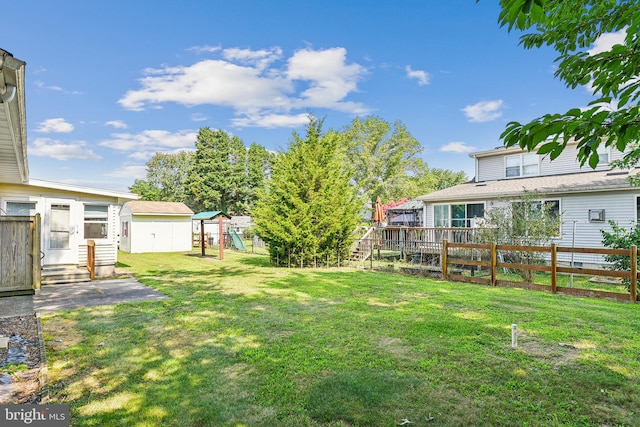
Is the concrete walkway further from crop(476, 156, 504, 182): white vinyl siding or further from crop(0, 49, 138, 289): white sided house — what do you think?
crop(476, 156, 504, 182): white vinyl siding

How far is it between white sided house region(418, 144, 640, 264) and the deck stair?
14.0 m

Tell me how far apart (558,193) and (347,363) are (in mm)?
13301

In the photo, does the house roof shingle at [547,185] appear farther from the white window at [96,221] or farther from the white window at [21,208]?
the white window at [21,208]

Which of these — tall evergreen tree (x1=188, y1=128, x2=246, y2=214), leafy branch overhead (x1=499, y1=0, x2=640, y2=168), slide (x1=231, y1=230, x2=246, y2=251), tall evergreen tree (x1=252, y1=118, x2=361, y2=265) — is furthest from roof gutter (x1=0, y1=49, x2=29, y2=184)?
tall evergreen tree (x1=188, y1=128, x2=246, y2=214)

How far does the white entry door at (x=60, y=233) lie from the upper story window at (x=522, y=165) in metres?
18.6

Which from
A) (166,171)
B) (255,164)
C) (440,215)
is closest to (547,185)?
(440,215)

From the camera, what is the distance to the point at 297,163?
1331cm

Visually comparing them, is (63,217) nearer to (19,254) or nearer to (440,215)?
(19,254)

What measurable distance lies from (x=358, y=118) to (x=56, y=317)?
32.7 meters

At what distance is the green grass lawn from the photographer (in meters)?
2.88

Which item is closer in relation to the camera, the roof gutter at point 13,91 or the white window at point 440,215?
the roof gutter at point 13,91

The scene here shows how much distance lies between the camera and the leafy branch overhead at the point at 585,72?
1.76 metres

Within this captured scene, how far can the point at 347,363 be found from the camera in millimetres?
3891

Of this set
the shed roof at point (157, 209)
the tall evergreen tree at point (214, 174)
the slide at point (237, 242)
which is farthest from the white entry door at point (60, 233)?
the tall evergreen tree at point (214, 174)
